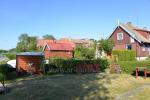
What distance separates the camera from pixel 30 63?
3106 cm

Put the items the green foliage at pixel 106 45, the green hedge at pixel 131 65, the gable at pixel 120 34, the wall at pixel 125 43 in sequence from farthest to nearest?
the gable at pixel 120 34 → the wall at pixel 125 43 → the green foliage at pixel 106 45 → the green hedge at pixel 131 65

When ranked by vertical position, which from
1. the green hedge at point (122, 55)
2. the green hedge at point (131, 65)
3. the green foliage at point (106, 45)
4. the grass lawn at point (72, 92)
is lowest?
the grass lawn at point (72, 92)

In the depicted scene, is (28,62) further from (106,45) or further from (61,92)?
(106,45)

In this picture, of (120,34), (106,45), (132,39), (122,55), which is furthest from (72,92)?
(120,34)

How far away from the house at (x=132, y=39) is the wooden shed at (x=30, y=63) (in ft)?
99.5

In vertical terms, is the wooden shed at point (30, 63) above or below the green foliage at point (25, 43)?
below

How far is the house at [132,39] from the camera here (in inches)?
2298

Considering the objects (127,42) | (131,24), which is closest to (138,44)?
(127,42)

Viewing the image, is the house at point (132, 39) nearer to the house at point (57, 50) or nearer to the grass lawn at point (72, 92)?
the house at point (57, 50)

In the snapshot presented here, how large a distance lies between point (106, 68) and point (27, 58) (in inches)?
343

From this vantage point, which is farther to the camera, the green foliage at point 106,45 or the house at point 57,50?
the house at point 57,50

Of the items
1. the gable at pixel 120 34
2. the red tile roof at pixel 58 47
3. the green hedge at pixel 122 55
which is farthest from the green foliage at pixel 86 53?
the red tile roof at pixel 58 47

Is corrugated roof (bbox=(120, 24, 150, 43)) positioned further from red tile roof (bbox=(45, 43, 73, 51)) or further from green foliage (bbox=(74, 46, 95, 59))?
red tile roof (bbox=(45, 43, 73, 51))

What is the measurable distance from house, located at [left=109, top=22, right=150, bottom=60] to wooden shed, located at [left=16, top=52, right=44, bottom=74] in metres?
30.3
